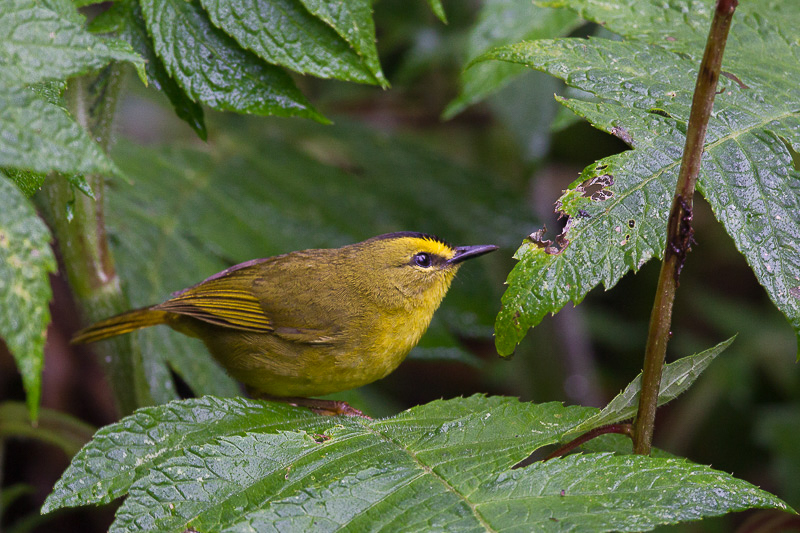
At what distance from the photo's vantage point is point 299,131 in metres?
5.09

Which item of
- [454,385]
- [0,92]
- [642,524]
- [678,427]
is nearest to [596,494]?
[642,524]

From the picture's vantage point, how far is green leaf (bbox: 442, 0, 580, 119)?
2992 millimetres

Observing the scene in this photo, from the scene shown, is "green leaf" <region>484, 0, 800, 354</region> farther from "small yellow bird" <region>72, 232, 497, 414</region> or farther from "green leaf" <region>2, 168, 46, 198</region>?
"green leaf" <region>2, 168, 46, 198</region>

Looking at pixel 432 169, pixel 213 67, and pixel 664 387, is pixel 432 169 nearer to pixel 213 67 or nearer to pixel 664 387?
pixel 213 67

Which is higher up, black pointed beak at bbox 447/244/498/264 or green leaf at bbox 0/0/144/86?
green leaf at bbox 0/0/144/86

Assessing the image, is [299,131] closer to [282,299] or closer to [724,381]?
[282,299]

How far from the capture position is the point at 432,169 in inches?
179

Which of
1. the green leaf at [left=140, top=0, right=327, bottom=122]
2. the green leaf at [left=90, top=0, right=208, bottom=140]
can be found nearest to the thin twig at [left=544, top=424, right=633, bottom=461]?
the green leaf at [left=140, top=0, right=327, bottom=122]

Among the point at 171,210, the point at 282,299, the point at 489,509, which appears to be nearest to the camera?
the point at 489,509

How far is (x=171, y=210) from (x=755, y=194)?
8.72 feet

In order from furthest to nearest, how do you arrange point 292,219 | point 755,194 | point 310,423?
point 292,219 → point 310,423 → point 755,194

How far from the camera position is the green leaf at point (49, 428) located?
9.35 ft

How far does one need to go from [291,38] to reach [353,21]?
21 cm

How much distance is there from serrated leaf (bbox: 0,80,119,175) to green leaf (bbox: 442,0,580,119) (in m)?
1.79
